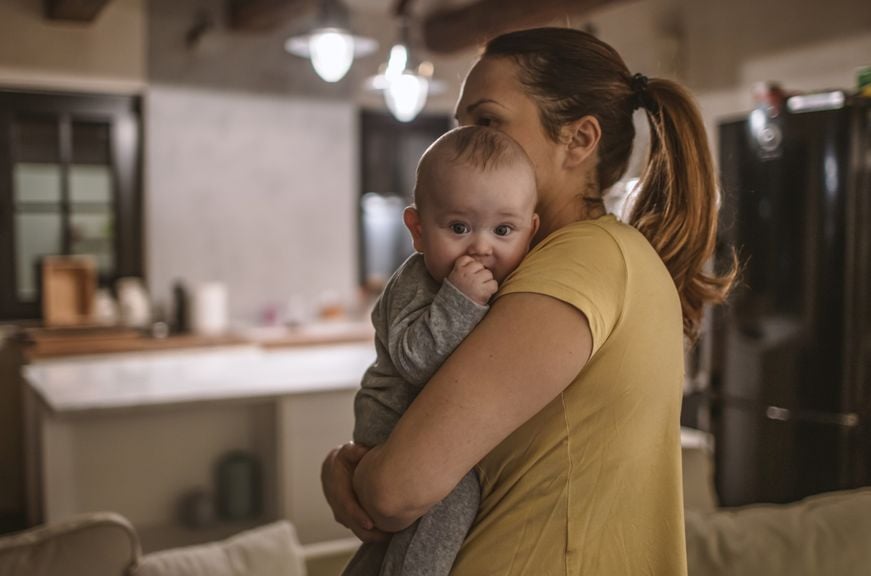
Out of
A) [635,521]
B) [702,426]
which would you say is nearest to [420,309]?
[635,521]

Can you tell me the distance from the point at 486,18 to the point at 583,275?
4544mm

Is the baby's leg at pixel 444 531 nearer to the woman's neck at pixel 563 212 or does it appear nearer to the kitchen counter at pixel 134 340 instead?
the woman's neck at pixel 563 212

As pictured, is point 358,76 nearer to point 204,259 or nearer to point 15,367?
point 204,259

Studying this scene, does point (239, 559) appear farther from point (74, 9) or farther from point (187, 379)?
point (74, 9)

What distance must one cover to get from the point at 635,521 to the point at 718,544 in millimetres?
865

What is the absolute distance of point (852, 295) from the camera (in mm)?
3164

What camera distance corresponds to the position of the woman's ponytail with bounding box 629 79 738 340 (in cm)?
114

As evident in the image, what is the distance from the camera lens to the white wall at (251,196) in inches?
211

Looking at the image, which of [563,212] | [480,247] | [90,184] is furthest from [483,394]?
[90,184]

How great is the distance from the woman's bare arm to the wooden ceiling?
11.3ft

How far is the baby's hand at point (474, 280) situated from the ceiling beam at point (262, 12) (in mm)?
4118

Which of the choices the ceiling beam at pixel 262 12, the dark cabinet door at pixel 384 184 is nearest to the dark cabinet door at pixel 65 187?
the ceiling beam at pixel 262 12

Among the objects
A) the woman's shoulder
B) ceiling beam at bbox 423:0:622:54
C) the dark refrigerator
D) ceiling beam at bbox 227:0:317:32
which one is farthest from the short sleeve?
ceiling beam at bbox 227:0:317:32

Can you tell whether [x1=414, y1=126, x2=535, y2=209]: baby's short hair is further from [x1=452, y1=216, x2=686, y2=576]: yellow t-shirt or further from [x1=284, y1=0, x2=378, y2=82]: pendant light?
[x1=284, y1=0, x2=378, y2=82]: pendant light
